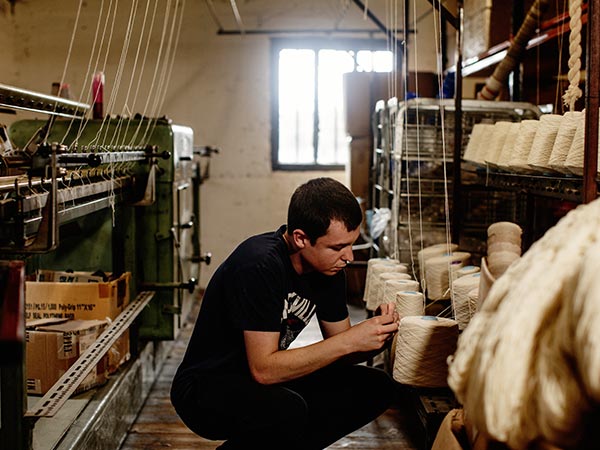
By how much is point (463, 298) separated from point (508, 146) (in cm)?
94

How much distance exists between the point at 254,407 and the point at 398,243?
225 centimetres

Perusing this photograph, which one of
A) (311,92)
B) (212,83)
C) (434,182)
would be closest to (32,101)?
(434,182)

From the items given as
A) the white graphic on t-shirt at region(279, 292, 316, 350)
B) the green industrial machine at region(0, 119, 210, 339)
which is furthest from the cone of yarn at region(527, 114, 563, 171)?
the green industrial machine at region(0, 119, 210, 339)

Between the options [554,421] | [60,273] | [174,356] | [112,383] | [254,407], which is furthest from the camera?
[174,356]

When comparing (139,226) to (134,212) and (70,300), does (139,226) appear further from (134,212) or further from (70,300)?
(70,300)

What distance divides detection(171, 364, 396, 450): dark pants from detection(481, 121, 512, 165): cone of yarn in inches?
52.8

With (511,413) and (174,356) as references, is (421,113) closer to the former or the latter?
(174,356)

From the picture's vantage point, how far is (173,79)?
6.70 m

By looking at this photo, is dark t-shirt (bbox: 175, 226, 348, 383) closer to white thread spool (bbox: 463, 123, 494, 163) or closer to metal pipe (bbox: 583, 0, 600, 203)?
metal pipe (bbox: 583, 0, 600, 203)

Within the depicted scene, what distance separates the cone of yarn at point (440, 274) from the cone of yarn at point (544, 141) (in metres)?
0.52

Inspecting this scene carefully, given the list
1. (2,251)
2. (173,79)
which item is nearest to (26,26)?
(173,79)

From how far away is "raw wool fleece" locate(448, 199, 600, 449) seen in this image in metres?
0.95

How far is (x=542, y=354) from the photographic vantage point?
1004 mm

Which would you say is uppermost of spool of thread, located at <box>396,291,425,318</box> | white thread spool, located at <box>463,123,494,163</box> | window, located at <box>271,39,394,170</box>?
window, located at <box>271,39,394,170</box>
